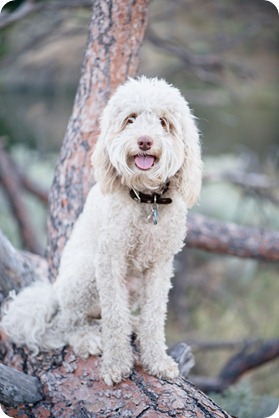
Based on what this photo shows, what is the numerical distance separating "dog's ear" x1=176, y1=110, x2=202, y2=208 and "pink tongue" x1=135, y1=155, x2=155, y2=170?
0.19 m

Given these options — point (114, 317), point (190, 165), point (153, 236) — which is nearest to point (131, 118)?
point (190, 165)

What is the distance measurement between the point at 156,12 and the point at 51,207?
5.07ft

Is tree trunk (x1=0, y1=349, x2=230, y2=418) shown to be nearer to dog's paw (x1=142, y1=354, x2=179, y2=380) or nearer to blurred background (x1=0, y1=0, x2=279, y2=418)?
dog's paw (x1=142, y1=354, x2=179, y2=380)

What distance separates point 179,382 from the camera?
7.71 feet

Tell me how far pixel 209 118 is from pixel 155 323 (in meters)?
2.59

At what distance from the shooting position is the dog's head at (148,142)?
2.02 m

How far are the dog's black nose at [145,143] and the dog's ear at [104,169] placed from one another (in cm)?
22

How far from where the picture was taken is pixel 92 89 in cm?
291

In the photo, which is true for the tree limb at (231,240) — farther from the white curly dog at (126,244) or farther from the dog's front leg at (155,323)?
the dog's front leg at (155,323)

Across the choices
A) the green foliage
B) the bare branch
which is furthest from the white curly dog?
the bare branch

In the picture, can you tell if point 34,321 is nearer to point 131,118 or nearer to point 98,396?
point 98,396

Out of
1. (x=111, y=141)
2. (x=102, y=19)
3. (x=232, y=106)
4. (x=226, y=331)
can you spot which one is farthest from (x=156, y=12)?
(x=226, y=331)

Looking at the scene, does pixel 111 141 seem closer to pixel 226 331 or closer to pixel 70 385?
pixel 70 385

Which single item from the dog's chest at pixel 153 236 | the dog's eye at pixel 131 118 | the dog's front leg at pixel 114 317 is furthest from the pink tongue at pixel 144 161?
the dog's front leg at pixel 114 317
